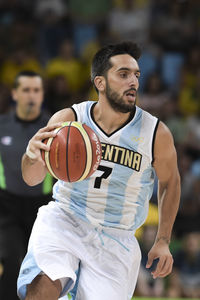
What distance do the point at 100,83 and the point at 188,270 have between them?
4093mm

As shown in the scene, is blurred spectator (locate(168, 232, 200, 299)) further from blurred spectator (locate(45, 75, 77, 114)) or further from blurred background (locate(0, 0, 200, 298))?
blurred spectator (locate(45, 75, 77, 114))

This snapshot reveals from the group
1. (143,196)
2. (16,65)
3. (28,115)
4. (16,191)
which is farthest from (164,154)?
(16,65)

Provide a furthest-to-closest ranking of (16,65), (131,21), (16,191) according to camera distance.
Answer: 1. (131,21)
2. (16,65)
3. (16,191)

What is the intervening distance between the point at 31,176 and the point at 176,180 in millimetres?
917

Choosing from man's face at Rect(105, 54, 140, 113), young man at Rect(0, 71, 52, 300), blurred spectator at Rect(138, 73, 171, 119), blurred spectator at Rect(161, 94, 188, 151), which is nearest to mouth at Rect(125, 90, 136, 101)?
man's face at Rect(105, 54, 140, 113)

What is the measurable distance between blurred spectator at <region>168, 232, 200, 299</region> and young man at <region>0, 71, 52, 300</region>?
279 centimetres

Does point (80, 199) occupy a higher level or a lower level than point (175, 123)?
higher

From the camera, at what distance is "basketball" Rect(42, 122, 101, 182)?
11.3 ft

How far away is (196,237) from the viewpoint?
7578 mm

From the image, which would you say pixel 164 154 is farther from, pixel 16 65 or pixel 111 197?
pixel 16 65

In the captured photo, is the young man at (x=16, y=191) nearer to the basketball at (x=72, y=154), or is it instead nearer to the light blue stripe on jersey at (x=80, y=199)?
the light blue stripe on jersey at (x=80, y=199)

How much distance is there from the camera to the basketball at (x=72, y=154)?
3443 mm

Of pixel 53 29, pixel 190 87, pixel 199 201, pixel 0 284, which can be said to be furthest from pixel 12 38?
pixel 0 284

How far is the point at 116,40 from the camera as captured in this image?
33.5ft
